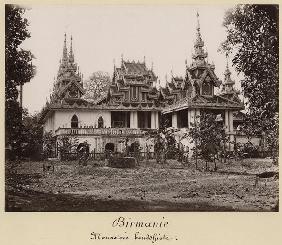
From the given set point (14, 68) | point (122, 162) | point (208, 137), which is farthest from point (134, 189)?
point (208, 137)

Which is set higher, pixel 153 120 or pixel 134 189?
pixel 153 120

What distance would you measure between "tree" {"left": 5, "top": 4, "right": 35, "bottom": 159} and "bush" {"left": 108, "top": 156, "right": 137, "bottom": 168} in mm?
4219

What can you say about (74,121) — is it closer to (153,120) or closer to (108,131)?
(108,131)

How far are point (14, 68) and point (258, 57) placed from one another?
21.6 feet

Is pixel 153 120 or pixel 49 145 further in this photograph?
pixel 153 120

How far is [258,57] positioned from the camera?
40.8 ft

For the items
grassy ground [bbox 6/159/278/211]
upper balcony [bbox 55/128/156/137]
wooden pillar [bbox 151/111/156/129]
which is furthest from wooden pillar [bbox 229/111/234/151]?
wooden pillar [bbox 151/111/156/129]

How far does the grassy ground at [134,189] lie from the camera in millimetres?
10914

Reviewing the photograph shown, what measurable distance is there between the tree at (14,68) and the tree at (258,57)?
541cm

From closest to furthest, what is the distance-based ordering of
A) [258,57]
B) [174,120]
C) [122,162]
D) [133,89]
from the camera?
[258,57] < [122,162] < [174,120] < [133,89]
